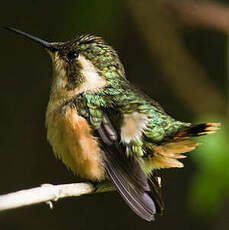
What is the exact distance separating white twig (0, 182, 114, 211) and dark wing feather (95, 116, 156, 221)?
16cm

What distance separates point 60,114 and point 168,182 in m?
2.86

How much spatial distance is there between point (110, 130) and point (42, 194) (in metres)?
0.93

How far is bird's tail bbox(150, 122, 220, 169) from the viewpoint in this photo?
3.18 meters

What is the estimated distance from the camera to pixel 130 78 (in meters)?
6.18

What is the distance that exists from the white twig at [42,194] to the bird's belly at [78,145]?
158 mm

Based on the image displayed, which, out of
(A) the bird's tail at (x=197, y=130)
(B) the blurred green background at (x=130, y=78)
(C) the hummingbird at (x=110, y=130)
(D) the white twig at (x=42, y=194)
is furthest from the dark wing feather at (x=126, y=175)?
(B) the blurred green background at (x=130, y=78)

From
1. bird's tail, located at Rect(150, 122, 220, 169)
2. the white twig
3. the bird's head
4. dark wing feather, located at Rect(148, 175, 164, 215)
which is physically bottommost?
dark wing feather, located at Rect(148, 175, 164, 215)

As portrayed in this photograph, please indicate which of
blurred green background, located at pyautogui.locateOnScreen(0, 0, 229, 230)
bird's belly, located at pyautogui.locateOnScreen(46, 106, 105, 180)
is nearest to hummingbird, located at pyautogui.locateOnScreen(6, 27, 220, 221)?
bird's belly, located at pyautogui.locateOnScreen(46, 106, 105, 180)

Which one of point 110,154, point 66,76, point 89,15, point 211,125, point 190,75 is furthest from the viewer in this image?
point 190,75

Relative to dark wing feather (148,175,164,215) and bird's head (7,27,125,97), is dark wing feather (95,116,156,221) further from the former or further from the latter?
bird's head (7,27,125,97)

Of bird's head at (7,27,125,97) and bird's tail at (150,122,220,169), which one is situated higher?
bird's head at (7,27,125,97)

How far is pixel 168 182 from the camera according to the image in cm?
619

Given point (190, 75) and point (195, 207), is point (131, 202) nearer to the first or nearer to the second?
point (195, 207)

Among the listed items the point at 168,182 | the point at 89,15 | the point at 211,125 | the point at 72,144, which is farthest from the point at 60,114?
the point at 168,182
